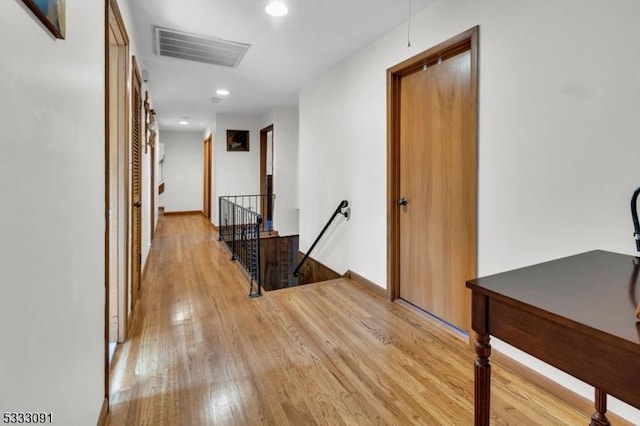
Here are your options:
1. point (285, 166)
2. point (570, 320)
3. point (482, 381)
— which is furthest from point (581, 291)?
point (285, 166)

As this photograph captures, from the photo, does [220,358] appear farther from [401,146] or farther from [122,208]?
[401,146]

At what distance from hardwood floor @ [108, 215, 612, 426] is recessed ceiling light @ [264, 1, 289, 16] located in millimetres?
2281

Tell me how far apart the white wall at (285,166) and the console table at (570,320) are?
5.08 metres

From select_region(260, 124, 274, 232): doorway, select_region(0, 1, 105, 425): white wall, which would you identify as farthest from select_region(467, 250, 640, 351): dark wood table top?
select_region(260, 124, 274, 232): doorway

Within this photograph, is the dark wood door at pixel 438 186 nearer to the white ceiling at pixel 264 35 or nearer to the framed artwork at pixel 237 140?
the white ceiling at pixel 264 35

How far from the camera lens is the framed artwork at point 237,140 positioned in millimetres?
6582

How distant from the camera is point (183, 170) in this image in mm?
9547

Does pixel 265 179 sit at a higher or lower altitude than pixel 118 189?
higher

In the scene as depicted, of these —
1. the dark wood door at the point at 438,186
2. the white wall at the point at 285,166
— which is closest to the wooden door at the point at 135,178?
the dark wood door at the point at 438,186

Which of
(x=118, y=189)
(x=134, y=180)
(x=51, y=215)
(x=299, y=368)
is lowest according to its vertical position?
(x=299, y=368)

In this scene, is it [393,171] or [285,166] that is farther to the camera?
[285,166]

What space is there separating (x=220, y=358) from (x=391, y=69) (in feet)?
8.22

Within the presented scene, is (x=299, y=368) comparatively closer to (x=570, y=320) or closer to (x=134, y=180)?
(x=570, y=320)

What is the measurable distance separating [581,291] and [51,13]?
1.55m
